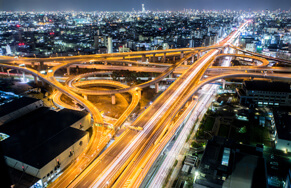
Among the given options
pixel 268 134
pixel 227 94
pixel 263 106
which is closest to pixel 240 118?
pixel 268 134

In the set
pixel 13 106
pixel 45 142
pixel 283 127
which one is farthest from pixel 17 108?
pixel 283 127

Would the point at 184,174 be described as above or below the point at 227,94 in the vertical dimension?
below

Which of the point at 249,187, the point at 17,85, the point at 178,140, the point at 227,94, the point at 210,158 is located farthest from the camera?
the point at 17,85

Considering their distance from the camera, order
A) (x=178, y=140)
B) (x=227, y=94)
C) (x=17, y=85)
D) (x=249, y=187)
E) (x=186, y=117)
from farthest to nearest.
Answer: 1. (x=17, y=85)
2. (x=227, y=94)
3. (x=186, y=117)
4. (x=178, y=140)
5. (x=249, y=187)

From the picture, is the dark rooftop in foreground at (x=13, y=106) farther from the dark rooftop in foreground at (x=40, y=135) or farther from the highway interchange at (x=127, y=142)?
the highway interchange at (x=127, y=142)

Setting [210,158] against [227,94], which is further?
[227,94]

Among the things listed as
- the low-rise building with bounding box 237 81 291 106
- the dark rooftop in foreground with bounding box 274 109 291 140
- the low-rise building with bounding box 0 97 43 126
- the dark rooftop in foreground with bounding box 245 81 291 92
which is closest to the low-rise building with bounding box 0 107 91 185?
the low-rise building with bounding box 0 97 43 126

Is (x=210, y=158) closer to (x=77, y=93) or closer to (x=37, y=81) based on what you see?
(x=77, y=93)

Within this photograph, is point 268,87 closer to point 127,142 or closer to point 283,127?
point 283,127
